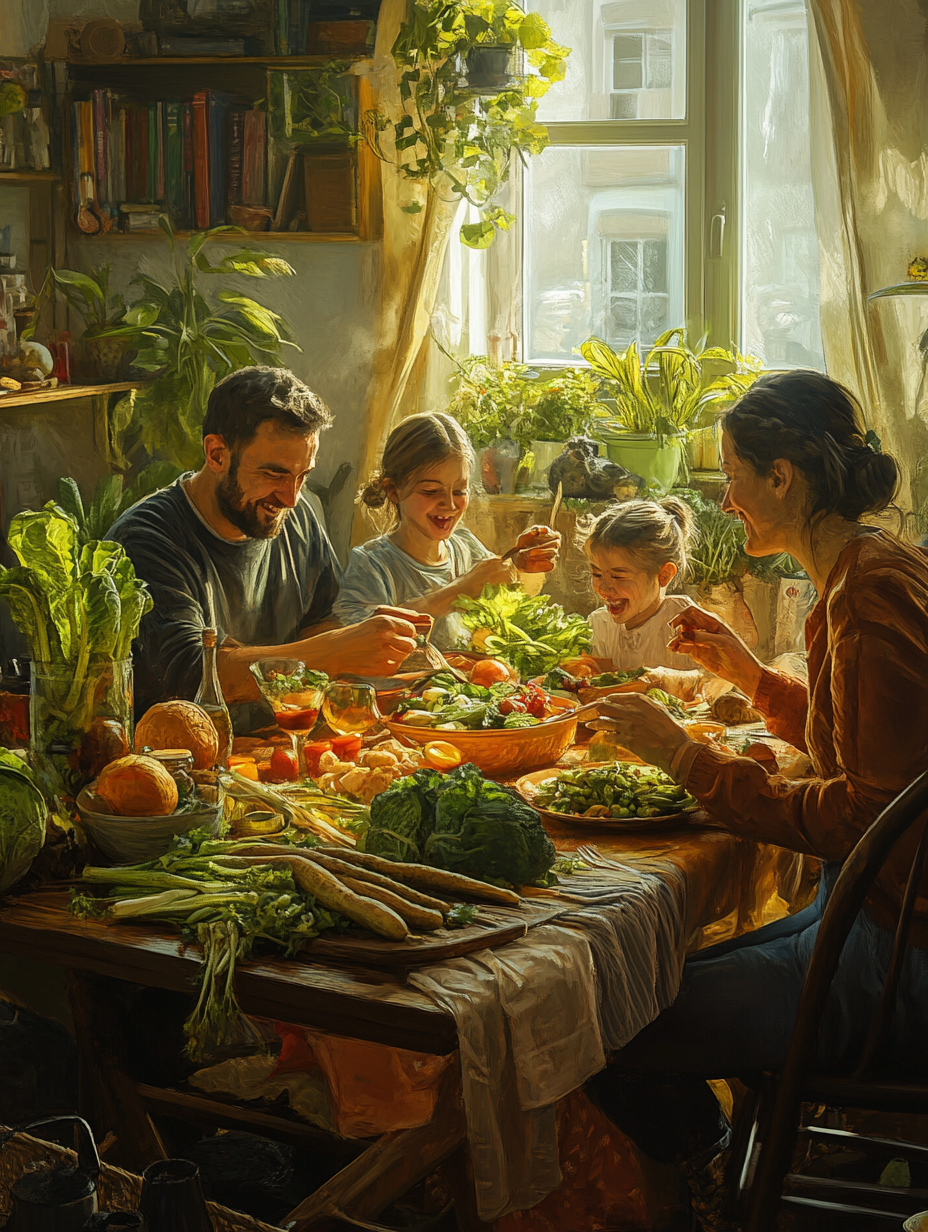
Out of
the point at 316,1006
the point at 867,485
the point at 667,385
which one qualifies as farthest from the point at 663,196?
the point at 316,1006

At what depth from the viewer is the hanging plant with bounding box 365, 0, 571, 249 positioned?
12.5 ft

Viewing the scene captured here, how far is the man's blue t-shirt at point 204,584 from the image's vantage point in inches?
100

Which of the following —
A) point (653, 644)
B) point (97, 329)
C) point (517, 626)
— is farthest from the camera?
point (97, 329)

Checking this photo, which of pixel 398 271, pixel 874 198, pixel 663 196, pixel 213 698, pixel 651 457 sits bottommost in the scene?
pixel 213 698

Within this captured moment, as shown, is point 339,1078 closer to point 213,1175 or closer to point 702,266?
point 213,1175

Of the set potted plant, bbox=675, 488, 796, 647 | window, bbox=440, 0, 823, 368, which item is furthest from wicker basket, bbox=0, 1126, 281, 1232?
window, bbox=440, 0, 823, 368

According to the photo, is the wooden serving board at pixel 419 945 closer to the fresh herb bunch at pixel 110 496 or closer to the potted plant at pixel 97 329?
the fresh herb bunch at pixel 110 496

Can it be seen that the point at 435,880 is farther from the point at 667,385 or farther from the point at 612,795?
the point at 667,385

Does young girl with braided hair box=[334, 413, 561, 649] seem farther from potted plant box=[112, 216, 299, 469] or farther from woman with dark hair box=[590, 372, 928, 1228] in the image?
woman with dark hair box=[590, 372, 928, 1228]

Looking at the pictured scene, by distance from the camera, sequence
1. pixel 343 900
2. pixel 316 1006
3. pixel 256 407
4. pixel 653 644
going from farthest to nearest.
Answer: pixel 653 644, pixel 256 407, pixel 343 900, pixel 316 1006

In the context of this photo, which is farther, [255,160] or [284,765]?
[255,160]

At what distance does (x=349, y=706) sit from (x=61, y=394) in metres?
2.02

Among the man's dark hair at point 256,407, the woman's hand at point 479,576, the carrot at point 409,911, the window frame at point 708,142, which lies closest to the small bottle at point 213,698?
the carrot at point 409,911

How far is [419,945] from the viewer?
4.75 feet
